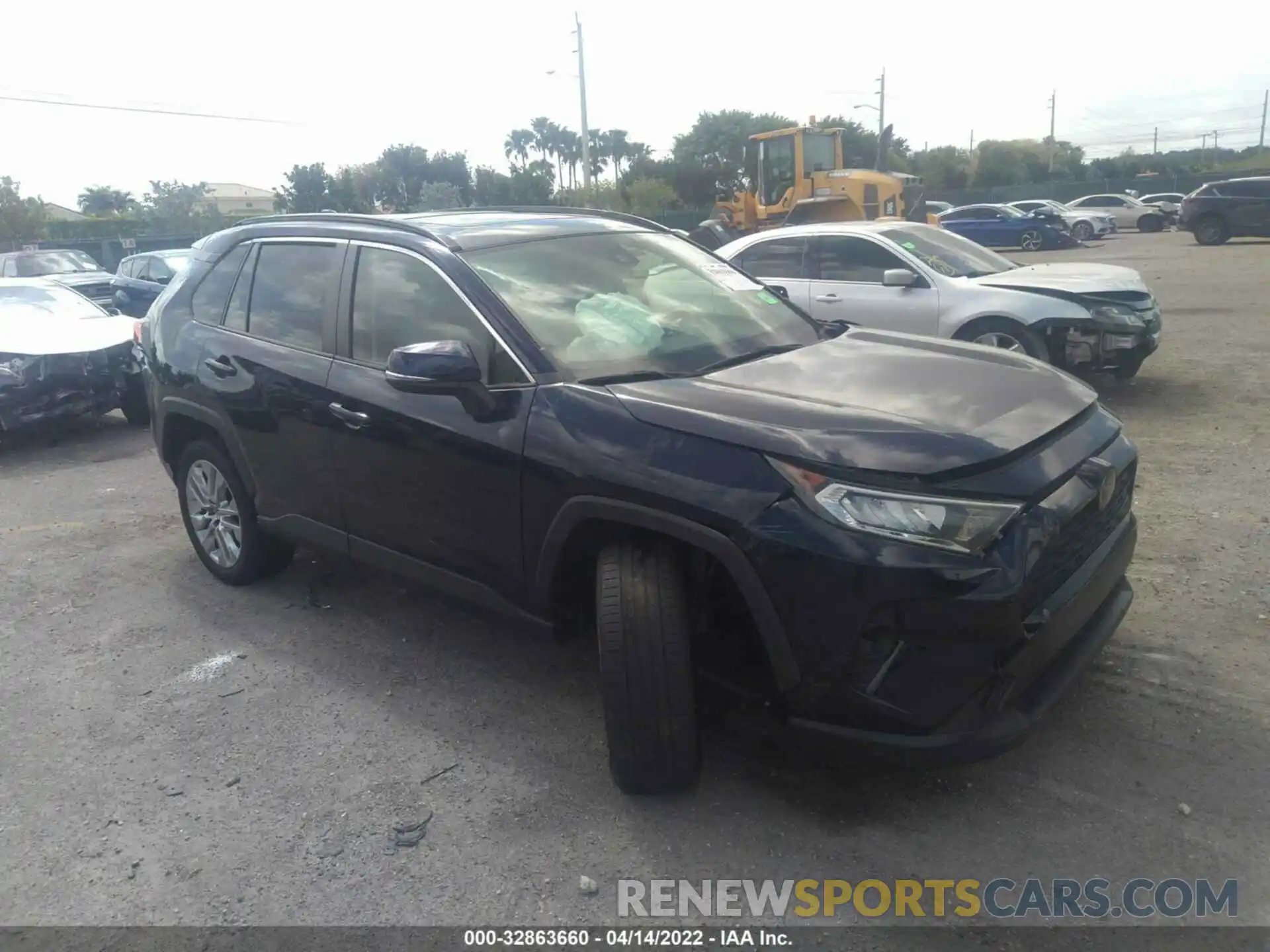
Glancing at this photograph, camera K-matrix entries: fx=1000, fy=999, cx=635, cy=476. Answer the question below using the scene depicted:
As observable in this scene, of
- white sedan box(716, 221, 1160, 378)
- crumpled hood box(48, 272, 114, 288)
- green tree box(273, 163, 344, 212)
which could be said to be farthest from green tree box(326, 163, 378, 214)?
white sedan box(716, 221, 1160, 378)

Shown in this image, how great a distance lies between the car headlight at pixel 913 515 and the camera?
2.68 m

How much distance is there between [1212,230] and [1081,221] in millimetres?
7222

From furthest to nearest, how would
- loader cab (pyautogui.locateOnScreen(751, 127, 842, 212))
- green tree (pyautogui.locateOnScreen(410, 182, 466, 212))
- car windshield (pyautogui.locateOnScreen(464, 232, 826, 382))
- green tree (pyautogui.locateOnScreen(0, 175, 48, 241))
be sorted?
green tree (pyautogui.locateOnScreen(0, 175, 48, 241)) → green tree (pyautogui.locateOnScreen(410, 182, 466, 212)) → loader cab (pyautogui.locateOnScreen(751, 127, 842, 212)) → car windshield (pyautogui.locateOnScreen(464, 232, 826, 382))

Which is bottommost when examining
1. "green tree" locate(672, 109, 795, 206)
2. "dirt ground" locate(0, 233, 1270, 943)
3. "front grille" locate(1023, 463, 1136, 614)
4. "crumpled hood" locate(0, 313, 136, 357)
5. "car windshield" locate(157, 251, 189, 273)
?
"dirt ground" locate(0, 233, 1270, 943)

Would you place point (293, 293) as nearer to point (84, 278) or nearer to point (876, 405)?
point (876, 405)

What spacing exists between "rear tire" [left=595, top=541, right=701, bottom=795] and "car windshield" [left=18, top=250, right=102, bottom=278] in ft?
59.0

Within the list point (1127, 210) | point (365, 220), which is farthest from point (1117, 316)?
point (1127, 210)

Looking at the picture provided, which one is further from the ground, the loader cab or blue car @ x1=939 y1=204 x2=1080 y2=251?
the loader cab

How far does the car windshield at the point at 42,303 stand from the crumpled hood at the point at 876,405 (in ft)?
28.6

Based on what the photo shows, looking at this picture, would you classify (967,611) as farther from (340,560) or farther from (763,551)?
(340,560)

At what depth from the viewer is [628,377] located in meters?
3.39

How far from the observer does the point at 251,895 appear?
9.40 feet

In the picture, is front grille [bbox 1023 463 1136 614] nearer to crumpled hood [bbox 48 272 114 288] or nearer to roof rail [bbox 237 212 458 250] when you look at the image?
roof rail [bbox 237 212 458 250]

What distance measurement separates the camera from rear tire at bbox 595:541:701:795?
9.75ft
